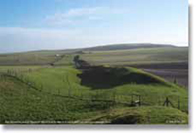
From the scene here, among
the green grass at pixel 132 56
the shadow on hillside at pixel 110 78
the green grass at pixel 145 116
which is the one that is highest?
the green grass at pixel 132 56

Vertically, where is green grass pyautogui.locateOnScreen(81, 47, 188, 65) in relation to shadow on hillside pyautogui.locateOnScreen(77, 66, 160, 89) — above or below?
above

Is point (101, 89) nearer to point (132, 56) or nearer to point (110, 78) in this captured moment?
point (110, 78)

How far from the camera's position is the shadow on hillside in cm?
430

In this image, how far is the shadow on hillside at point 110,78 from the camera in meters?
4.30

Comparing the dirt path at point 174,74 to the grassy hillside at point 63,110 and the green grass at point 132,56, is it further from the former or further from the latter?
the grassy hillside at point 63,110

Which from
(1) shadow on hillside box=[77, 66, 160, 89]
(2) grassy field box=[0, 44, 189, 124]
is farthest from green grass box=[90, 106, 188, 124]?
(1) shadow on hillside box=[77, 66, 160, 89]

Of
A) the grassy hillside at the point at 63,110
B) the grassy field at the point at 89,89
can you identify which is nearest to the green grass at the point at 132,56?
the grassy field at the point at 89,89

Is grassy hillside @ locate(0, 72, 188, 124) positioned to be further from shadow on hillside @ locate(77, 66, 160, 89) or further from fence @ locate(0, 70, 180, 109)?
shadow on hillside @ locate(77, 66, 160, 89)

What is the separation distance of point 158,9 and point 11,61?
4.90ft

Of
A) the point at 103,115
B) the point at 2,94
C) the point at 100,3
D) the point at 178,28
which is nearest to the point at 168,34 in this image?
the point at 178,28

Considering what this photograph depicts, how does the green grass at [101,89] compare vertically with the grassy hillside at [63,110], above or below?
above

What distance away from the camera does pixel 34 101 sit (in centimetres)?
428

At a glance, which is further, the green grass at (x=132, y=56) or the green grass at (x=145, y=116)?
the green grass at (x=132, y=56)

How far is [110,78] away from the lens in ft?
14.2
